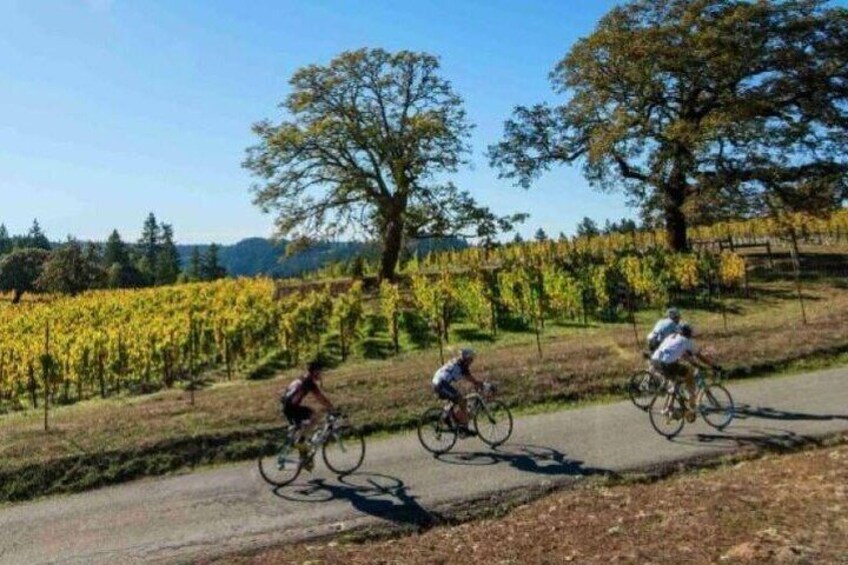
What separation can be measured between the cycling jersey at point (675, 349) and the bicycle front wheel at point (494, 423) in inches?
130

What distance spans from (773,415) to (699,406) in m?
1.92

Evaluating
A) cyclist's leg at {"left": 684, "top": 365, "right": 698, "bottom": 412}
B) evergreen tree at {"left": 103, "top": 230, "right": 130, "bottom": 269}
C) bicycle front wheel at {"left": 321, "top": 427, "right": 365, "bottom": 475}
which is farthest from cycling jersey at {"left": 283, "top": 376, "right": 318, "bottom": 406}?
evergreen tree at {"left": 103, "top": 230, "right": 130, "bottom": 269}

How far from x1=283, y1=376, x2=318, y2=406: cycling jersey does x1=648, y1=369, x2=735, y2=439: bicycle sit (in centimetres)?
685

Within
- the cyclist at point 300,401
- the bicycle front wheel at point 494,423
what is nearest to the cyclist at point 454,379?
the bicycle front wheel at point 494,423

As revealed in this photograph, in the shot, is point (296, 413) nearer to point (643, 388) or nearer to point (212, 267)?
point (643, 388)

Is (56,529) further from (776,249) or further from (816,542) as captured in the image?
(776,249)

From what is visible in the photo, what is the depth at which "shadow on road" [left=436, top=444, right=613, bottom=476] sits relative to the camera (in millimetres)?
12500

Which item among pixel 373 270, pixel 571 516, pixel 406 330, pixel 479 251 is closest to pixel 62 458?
pixel 571 516

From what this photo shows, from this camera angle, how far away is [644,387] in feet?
53.2

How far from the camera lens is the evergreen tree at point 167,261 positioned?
9288 centimetres

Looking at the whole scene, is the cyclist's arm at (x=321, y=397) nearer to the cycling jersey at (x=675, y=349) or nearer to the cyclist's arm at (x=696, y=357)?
the cycling jersey at (x=675, y=349)

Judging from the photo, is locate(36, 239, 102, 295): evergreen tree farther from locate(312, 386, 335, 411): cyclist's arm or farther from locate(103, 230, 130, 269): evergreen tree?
locate(312, 386, 335, 411): cyclist's arm

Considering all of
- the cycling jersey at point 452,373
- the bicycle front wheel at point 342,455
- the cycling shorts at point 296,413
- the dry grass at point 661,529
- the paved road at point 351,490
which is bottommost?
the dry grass at point 661,529

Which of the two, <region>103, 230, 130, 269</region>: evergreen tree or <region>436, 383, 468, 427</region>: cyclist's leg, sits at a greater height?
<region>103, 230, 130, 269</region>: evergreen tree
